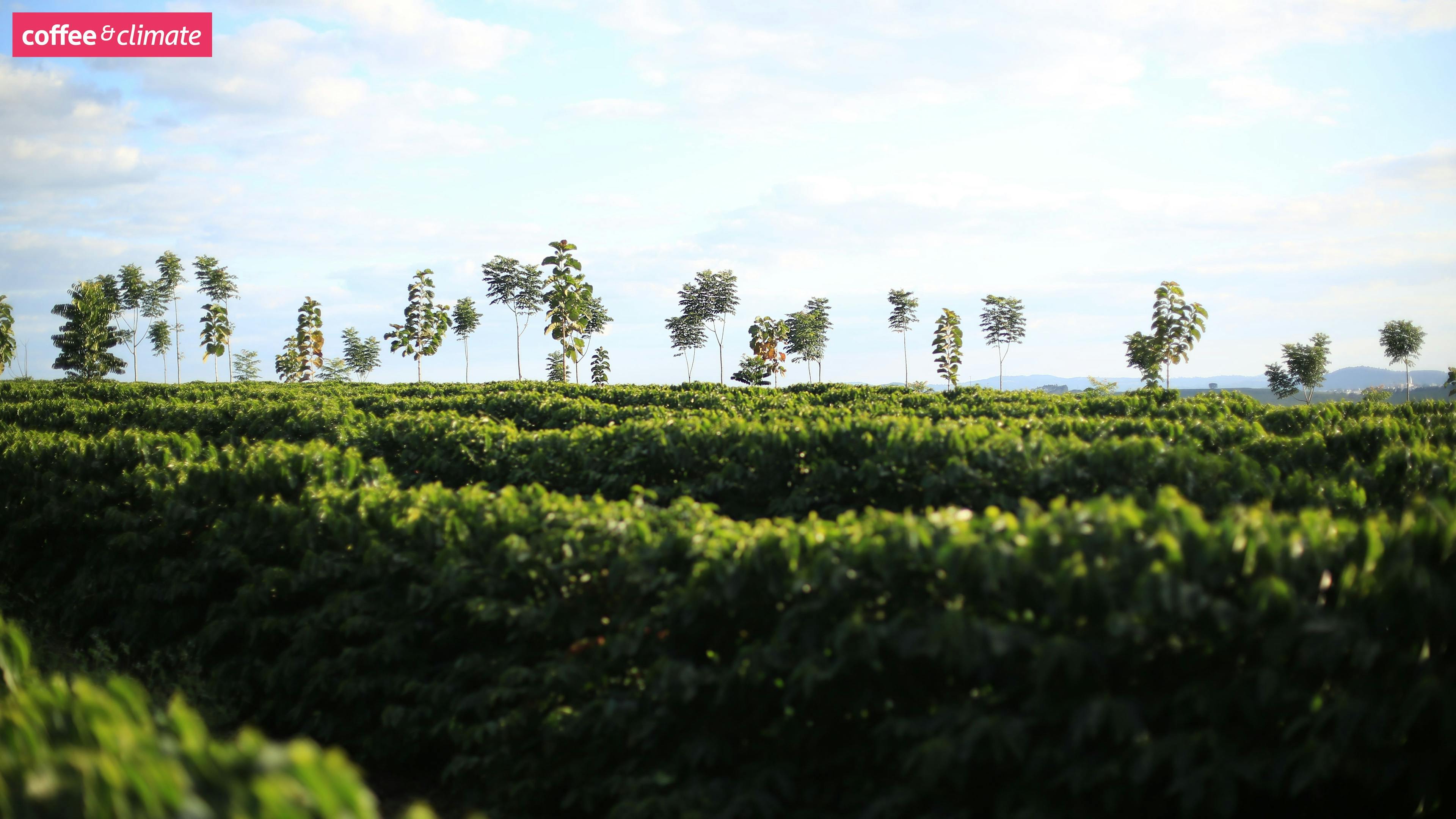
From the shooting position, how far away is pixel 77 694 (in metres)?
2.66

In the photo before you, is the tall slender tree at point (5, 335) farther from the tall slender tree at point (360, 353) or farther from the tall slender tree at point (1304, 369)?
the tall slender tree at point (1304, 369)

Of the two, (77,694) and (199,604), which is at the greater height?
(77,694)

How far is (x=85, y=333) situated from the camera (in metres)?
73.0

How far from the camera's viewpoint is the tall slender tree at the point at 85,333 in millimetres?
72688

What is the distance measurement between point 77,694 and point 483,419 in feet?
26.1

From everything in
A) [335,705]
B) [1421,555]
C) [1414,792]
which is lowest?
[335,705]

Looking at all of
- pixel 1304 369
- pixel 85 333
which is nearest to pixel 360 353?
pixel 85 333

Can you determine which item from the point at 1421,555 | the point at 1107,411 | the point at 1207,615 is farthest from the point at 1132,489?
the point at 1107,411

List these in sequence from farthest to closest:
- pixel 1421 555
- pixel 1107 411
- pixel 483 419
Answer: pixel 1107 411, pixel 483 419, pixel 1421 555

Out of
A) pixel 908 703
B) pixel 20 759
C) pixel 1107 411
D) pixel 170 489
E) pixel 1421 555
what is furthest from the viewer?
pixel 1107 411

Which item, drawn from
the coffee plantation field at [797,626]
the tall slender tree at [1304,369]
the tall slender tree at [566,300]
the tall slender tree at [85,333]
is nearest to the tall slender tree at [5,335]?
the tall slender tree at [85,333]

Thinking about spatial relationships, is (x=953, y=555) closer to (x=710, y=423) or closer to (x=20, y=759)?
(x=20, y=759)

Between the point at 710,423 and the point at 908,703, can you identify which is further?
the point at 710,423

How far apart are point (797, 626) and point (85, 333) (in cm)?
9052
